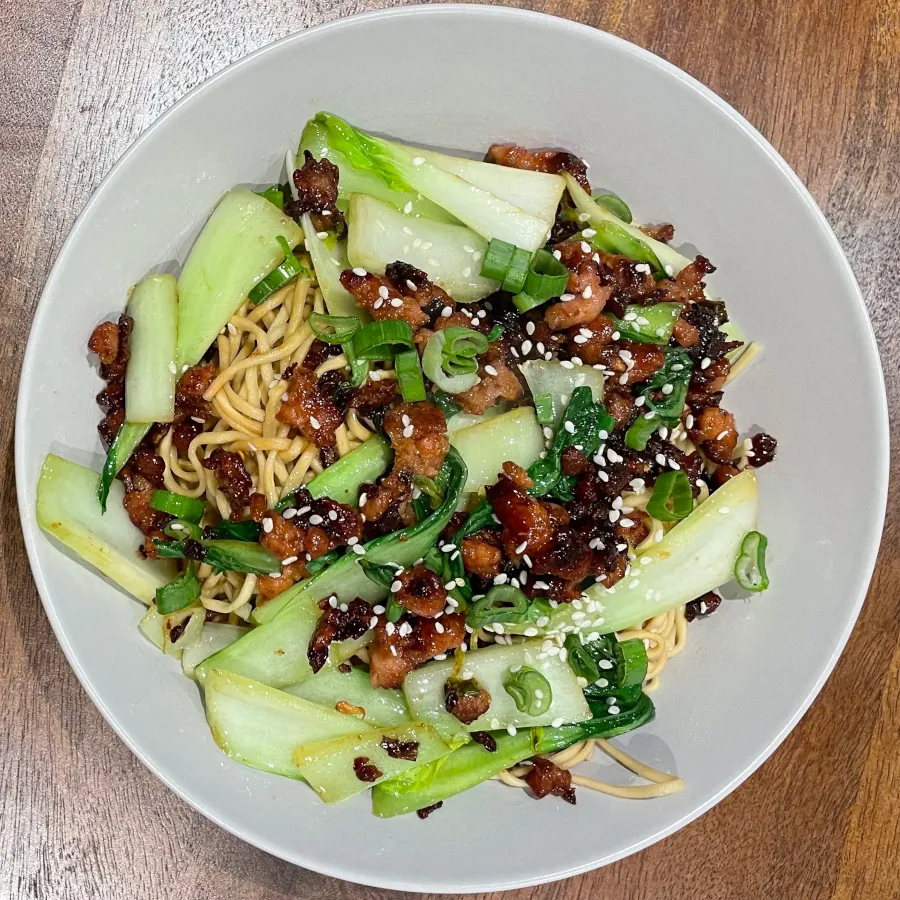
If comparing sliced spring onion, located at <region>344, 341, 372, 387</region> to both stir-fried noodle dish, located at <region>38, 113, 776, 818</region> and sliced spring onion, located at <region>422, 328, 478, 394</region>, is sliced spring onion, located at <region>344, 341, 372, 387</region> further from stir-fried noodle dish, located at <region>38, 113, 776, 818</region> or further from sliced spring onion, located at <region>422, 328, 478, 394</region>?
sliced spring onion, located at <region>422, 328, 478, 394</region>

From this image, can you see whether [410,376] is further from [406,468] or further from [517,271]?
[517,271]

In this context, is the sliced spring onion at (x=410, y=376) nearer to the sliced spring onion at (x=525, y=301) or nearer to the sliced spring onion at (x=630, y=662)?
the sliced spring onion at (x=525, y=301)

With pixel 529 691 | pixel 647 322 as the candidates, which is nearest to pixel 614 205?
pixel 647 322

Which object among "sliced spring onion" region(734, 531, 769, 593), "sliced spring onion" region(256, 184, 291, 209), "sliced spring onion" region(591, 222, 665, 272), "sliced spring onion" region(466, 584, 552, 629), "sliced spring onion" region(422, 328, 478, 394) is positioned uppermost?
"sliced spring onion" region(591, 222, 665, 272)

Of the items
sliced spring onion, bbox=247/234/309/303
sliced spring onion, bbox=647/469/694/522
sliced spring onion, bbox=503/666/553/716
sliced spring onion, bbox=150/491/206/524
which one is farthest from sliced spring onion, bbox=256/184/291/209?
sliced spring onion, bbox=503/666/553/716

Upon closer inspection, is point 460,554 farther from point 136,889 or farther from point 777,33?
point 777,33

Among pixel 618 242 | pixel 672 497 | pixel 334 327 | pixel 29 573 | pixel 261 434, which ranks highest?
pixel 618 242

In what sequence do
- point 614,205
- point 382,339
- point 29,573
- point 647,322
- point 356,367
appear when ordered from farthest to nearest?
point 29,573, point 614,205, point 647,322, point 356,367, point 382,339
